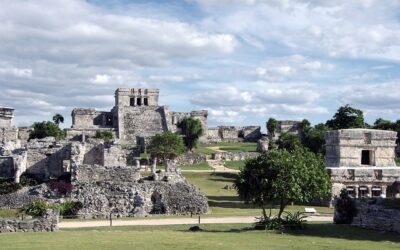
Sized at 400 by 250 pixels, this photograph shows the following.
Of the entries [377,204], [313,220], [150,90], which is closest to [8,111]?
[150,90]

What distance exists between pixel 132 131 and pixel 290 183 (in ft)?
A: 184

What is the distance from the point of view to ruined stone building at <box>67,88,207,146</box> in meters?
80.2

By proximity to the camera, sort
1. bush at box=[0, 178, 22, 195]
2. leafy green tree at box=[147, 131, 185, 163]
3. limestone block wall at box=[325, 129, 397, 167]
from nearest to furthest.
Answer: bush at box=[0, 178, 22, 195], limestone block wall at box=[325, 129, 397, 167], leafy green tree at box=[147, 131, 185, 163]

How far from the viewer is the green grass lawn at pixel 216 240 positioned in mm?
18969

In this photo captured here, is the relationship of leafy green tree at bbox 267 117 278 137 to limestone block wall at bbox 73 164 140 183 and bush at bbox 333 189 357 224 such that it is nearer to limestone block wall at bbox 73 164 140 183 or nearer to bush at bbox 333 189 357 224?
limestone block wall at bbox 73 164 140 183

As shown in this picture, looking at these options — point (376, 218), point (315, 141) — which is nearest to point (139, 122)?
point (315, 141)

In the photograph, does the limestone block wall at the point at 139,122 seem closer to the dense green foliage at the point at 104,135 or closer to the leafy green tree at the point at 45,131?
the dense green foliage at the point at 104,135

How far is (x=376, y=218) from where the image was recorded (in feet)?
87.0

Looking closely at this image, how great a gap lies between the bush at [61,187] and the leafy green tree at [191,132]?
123 feet

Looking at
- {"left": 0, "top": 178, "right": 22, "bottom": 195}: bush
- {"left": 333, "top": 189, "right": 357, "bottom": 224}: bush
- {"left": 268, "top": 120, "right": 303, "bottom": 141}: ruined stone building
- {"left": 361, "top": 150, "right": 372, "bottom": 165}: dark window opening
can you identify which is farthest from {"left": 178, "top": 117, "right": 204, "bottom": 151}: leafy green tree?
{"left": 333, "top": 189, "right": 357, "bottom": 224}: bush

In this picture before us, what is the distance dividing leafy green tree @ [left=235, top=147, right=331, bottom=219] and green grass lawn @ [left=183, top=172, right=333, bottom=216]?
7.67m

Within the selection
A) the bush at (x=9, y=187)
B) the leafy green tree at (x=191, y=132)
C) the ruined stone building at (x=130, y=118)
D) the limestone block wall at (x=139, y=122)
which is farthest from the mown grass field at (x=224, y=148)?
the bush at (x=9, y=187)

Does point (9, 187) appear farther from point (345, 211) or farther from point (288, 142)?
point (288, 142)

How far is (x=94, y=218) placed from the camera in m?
33.6
